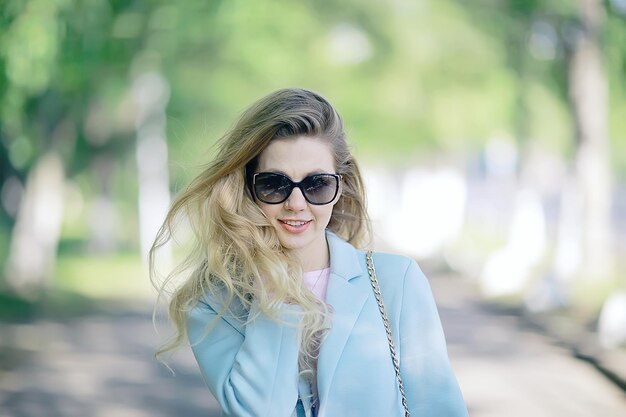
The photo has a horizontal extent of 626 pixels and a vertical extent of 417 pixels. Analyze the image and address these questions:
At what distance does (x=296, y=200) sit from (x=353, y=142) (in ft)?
1.76

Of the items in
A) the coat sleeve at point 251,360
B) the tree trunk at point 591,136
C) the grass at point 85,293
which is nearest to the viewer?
the coat sleeve at point 251,360

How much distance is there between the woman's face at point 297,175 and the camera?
9.48 feet

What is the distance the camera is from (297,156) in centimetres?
292

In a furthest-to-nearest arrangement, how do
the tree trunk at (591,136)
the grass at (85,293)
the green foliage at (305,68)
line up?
the grass at (85,293), the tree trunk at (591,136), the green foliage at (305,68)

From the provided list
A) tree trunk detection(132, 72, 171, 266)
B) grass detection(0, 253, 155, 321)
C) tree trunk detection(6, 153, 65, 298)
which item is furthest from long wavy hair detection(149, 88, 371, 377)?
tree trunk detection(132, 72, 171, 266)

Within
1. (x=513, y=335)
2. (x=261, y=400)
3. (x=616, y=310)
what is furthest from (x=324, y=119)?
(x=513, y=335)

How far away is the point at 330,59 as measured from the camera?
25.2 meters

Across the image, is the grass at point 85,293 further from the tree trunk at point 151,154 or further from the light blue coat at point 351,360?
the light blue coat at point 351,360

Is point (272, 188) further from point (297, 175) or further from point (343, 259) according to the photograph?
point (343, 259)

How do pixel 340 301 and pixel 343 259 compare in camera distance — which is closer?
pixel 340 301

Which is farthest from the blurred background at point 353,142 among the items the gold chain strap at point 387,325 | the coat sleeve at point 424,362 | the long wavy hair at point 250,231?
the coat sleeve at point 424,362

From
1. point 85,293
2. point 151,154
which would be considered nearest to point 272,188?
point 85,293

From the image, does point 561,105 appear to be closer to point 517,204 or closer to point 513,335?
point 517,204

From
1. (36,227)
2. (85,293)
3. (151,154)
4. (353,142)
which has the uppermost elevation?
(151,154)
